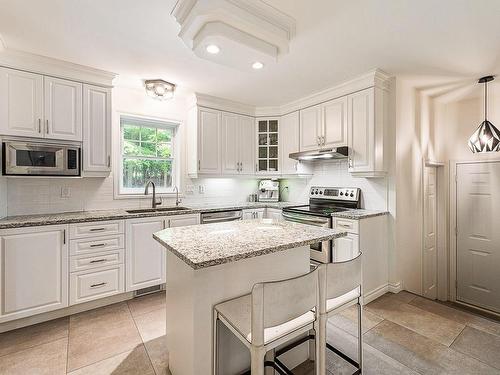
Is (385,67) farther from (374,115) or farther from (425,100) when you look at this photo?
(425,100)

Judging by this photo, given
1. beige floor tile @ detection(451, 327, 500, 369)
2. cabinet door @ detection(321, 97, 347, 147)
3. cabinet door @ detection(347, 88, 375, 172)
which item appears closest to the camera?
beige floor tile @ detection(451, 327, 500, 369)

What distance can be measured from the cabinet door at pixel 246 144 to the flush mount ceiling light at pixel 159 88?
4.00 ft

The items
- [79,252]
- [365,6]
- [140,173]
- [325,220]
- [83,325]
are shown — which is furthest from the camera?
[140,173]

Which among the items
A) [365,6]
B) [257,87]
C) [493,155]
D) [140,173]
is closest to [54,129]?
[140,173]

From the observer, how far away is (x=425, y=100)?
344 centimetres

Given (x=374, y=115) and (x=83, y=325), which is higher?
(x=374, y=115)

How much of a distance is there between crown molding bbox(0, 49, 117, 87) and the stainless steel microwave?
730 millimetres

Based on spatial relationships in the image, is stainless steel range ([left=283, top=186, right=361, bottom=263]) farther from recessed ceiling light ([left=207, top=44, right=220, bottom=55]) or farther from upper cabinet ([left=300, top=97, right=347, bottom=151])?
recessed ceiling light ([left=207, top=44, right=220, bottom=55])

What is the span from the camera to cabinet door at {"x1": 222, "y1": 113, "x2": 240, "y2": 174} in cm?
382

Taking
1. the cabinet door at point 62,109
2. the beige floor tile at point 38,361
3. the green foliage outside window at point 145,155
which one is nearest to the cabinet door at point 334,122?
the green foliage outside window at point 145,155

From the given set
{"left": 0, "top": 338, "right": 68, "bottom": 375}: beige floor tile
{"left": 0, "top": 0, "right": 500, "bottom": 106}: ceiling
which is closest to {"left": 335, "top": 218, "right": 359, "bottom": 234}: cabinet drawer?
{"left": 0, "top": 0, "right": 500, "bottom": 106}: ceiling

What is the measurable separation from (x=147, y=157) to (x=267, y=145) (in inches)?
74.8

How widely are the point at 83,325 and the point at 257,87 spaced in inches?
129

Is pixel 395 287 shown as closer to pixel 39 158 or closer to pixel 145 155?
pixel 145 155
